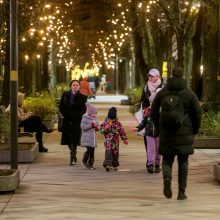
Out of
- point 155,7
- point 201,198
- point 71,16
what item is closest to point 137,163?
point 201,198

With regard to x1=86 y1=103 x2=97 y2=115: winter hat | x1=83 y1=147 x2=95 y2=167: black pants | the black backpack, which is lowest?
x1=83 y1=147 x2=95 y2=167: black pants

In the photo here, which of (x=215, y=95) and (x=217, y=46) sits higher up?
(x=217, y=46)

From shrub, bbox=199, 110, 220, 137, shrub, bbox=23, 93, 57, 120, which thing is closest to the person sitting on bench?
shrub, bbox=199, 110, 220, 137

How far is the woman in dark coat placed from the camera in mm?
15555

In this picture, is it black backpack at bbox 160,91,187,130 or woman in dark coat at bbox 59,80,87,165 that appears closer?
black backpack at bbox 160,91,187,130

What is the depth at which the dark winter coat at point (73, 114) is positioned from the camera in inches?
613

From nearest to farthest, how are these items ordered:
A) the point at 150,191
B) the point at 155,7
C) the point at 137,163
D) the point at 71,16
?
the point at 150,191
the point at 137,163
the point at 155,7
the point at 71,16

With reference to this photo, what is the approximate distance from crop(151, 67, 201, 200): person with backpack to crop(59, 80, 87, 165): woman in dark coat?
16.9ft

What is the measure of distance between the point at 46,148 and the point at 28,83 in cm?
1712

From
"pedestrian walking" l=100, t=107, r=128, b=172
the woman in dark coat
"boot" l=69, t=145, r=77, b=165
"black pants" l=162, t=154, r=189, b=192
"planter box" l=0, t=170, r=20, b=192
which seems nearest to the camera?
"black pants" l=162, t=154, r=189, b=192

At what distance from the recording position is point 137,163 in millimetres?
15680

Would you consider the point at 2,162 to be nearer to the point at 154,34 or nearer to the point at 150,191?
the point at 150,191

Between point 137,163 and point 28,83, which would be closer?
point 137,163

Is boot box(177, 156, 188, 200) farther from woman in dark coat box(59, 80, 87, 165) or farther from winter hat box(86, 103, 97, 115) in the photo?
woman in dark coat box(59, 80, 87, 165)
